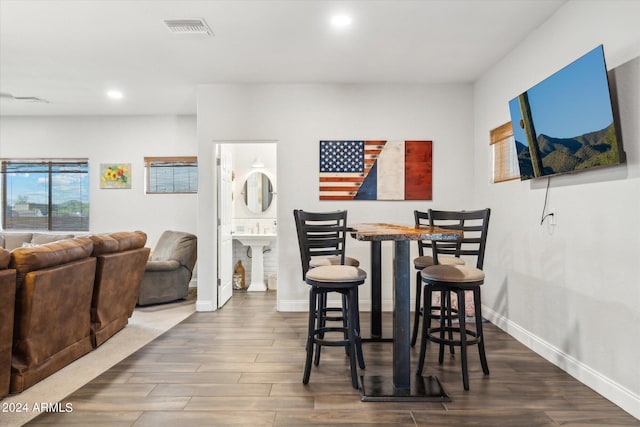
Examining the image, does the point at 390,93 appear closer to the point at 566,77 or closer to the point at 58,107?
the point at 566,77

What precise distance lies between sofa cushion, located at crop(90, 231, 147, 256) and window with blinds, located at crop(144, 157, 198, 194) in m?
2.39

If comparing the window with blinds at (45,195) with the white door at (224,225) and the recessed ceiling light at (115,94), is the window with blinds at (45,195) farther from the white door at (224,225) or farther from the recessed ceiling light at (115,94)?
the white door at (224,225)

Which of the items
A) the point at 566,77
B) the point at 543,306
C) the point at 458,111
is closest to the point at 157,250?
the point at 458,111

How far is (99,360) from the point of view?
318 centimetres

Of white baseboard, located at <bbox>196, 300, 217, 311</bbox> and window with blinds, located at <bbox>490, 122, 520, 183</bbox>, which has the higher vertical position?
window with blinds, located at <bbox>490, 122, 520, 183</bbox>

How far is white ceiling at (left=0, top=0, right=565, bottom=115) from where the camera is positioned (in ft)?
10.0

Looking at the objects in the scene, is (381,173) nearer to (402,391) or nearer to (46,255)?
(402,391)

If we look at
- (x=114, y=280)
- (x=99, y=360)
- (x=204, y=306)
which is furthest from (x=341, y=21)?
(x=204, y=306)

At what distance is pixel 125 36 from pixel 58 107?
3.15 m

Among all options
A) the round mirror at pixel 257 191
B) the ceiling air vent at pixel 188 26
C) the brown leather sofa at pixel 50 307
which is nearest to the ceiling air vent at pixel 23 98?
the round mirror at pixel 257 191

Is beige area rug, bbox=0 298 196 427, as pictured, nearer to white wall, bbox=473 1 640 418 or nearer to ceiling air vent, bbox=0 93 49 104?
ceiling air vent, bbox=0 93 49 104

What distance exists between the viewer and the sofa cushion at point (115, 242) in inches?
134

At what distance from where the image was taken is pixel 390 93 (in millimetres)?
4840

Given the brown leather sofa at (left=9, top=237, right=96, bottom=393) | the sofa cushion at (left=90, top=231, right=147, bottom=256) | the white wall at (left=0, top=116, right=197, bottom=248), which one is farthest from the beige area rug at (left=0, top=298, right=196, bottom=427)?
the white wall at (left=0, top=116, right=197, bottom=248)
